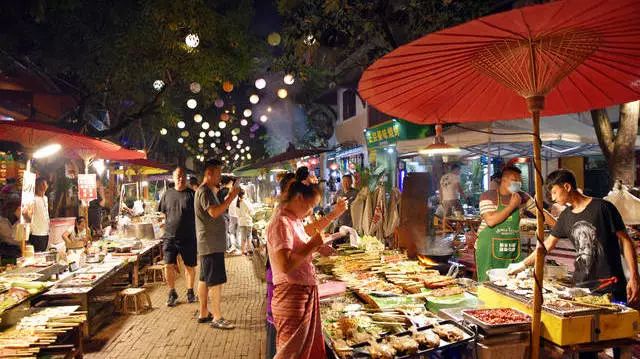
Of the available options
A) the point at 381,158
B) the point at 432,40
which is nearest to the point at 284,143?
the point at 381,158

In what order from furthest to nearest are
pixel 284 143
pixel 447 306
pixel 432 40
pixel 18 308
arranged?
pixel 284 143 < pixel 18 308 < pixel 447 306 < pixel 432 40

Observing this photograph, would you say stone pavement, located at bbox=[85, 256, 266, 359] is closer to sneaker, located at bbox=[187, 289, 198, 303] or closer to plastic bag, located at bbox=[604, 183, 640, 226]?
sneaker, located at bbox=[187, 289, 198, 303]

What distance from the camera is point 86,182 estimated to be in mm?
8289

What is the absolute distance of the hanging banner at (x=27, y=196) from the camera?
6.14 meters

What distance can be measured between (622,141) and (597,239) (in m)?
4.70

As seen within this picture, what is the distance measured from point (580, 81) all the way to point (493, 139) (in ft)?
26.1

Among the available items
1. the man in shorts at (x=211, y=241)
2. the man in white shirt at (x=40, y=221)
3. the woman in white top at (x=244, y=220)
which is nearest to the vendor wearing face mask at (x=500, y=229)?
the man in shorts at (x=211, y=241)

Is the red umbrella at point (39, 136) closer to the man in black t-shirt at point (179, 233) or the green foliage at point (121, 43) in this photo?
the man in black t-shirt at point (179, 233)

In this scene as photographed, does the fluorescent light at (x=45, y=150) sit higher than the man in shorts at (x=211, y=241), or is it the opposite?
the fluorescent light at (x=45, y=150)

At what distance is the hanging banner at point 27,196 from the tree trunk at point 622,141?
9708mm

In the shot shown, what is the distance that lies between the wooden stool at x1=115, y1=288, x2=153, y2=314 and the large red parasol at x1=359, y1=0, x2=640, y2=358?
240 inches

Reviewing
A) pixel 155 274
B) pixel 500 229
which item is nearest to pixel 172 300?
pixel 155 274

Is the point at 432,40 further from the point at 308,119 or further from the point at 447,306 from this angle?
the point at 308,119

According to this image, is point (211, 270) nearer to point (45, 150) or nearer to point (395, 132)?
point (45, 150)
